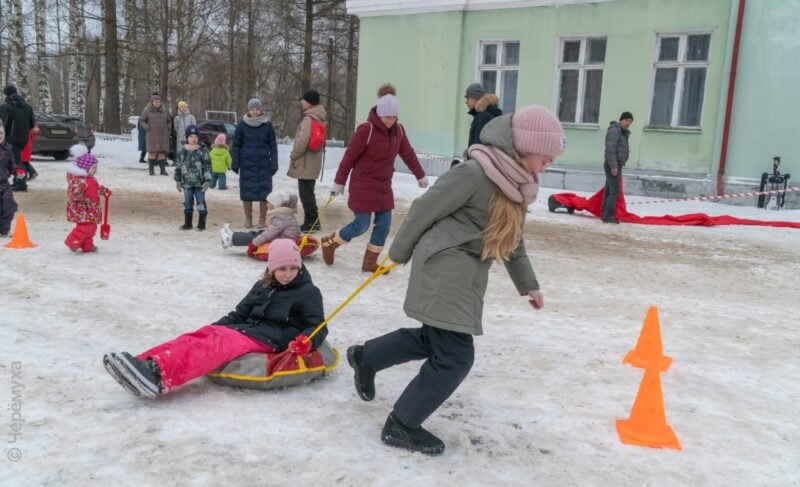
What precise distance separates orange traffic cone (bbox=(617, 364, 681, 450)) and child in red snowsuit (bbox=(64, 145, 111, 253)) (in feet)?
19.3

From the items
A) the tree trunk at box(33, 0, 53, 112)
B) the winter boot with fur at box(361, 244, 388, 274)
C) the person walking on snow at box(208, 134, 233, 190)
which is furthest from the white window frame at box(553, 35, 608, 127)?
the tree trunk at box(33, 0, 53, 112)

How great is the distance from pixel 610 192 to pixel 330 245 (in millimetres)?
6234

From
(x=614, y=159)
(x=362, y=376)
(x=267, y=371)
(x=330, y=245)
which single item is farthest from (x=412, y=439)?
(x=614, y=159)

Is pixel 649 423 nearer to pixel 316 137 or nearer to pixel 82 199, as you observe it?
pixel 82 199

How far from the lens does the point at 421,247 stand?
320 cm

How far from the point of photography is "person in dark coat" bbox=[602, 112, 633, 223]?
11.4 m

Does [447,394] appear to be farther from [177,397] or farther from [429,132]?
[429,132]

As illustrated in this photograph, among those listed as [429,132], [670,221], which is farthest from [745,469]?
[429,132]

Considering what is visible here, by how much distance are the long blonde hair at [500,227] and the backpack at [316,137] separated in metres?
6.11

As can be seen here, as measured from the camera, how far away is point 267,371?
3805 millimetres

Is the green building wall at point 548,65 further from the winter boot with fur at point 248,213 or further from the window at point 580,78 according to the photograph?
the winter boot with fur at point 248,213

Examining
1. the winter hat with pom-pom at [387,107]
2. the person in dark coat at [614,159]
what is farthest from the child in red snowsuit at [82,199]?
the person in dark coat at [614,159]

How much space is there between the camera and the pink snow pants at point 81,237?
283 inches

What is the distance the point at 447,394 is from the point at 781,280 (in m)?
6.17
